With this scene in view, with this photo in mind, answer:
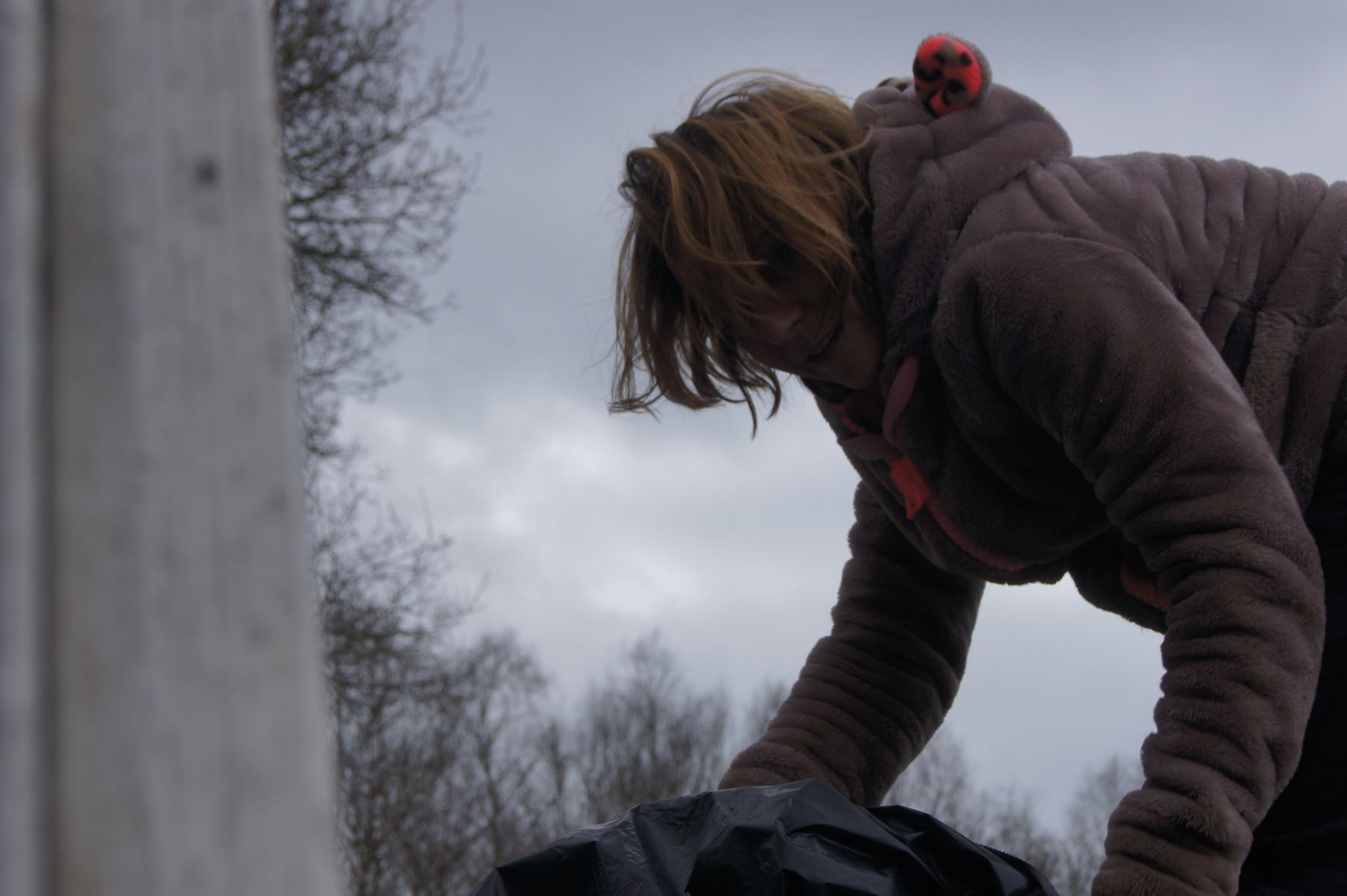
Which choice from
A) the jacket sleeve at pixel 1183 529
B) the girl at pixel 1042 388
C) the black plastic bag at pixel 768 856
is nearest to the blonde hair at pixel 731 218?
the girl at pixel 1042 388

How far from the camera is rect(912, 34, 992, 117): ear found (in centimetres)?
168

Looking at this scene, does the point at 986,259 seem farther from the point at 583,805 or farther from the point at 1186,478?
the point at 583,805

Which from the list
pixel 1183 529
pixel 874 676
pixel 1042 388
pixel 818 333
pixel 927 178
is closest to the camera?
pixel 1183 529

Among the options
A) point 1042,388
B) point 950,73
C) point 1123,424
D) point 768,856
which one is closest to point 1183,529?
point 1123,424

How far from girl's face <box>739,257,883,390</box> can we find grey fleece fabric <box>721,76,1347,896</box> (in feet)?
0.15

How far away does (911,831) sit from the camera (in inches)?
58.8

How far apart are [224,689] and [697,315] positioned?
1.51m

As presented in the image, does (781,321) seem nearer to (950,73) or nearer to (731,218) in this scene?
(731,218)

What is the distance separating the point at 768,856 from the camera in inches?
54.2

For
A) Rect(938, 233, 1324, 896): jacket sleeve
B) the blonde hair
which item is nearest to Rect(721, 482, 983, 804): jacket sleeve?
the blonde hair

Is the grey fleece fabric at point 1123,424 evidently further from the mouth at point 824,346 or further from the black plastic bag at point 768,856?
the black plastic bag at point 768,856

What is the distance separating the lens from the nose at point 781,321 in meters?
1.77

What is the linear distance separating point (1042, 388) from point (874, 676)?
0.72 meters

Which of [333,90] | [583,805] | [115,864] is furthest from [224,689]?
[583,805]
